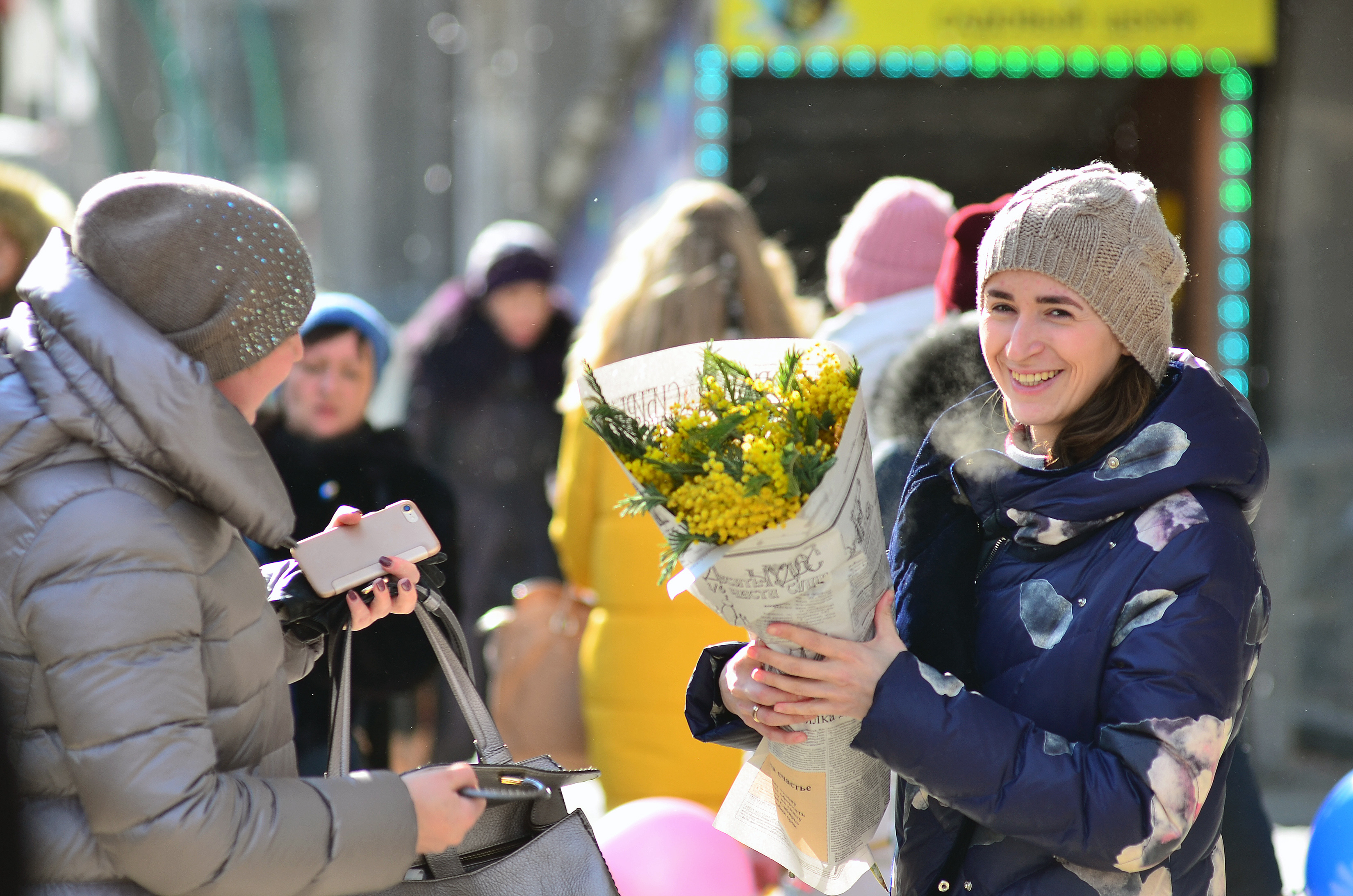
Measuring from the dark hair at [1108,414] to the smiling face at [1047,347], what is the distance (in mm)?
11

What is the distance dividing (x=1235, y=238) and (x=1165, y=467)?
15.2ft

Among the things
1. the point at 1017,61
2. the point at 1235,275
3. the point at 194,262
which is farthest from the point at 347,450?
the point at 1235,275

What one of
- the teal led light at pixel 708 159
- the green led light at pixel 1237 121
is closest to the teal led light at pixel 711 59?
the teal led light at pixel 708 159

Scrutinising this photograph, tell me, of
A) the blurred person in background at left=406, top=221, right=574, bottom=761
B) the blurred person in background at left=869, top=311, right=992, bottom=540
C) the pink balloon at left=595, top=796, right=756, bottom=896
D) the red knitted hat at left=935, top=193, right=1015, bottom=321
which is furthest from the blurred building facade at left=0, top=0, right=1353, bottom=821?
the blurred person in background at left=869, top=311, right=992, bottom=540

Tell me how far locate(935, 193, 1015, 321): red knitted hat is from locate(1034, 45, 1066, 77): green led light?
3276mm

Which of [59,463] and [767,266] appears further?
[767,266]

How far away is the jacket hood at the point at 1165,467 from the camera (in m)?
1.57

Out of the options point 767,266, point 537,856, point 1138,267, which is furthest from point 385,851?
point 767,266

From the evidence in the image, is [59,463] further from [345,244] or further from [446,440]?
[345,244]

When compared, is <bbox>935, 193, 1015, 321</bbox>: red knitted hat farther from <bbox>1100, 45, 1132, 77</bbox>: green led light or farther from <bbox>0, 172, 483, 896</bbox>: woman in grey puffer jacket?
<bbox>1100, 45, 1132, 77</bbox>: green led light

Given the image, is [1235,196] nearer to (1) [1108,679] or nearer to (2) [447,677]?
(1) [1108,679]

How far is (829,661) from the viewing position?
1.60 m

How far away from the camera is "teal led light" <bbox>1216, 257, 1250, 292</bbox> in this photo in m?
5.64

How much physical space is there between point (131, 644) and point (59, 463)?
223mm
